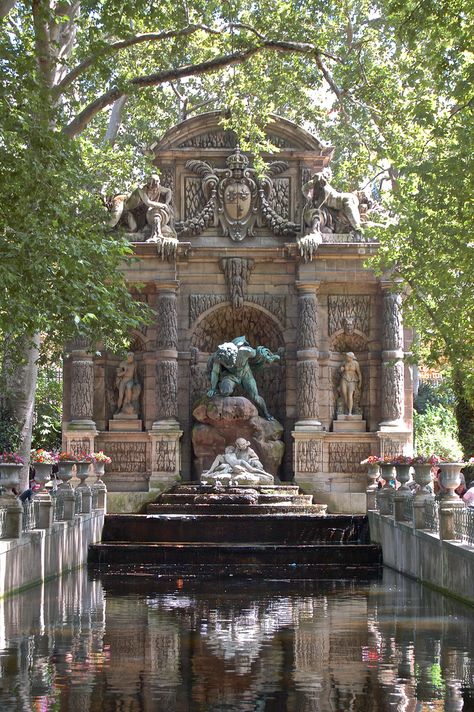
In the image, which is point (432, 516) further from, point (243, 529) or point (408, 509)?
point (243, 529)

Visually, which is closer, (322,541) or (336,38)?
(322,541)

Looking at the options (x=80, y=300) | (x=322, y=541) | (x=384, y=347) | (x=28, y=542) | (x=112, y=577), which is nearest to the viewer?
(x=28, y=542)

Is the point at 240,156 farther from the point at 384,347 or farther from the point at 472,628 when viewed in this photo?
the point at 472,628

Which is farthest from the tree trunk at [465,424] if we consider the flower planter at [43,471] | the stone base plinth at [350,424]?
the flower planter at [43,471]

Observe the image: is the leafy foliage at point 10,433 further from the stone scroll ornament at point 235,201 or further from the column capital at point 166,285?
the stone scroll ornament at point 235,201

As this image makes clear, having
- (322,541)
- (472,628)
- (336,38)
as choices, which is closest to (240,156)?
(336,38)

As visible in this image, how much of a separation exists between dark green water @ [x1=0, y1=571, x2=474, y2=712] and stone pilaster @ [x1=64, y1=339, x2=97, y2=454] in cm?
1114

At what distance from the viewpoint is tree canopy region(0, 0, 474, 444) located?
18781 mm

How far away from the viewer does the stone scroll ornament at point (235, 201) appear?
30.4 m

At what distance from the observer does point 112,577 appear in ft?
69.3

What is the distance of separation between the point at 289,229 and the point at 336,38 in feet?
16.1

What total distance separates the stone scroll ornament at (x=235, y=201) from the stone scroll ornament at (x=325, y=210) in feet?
1.78

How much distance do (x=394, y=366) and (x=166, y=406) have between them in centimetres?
517

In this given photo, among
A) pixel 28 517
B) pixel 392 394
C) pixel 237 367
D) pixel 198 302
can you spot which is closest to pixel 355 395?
pixel 392 394
